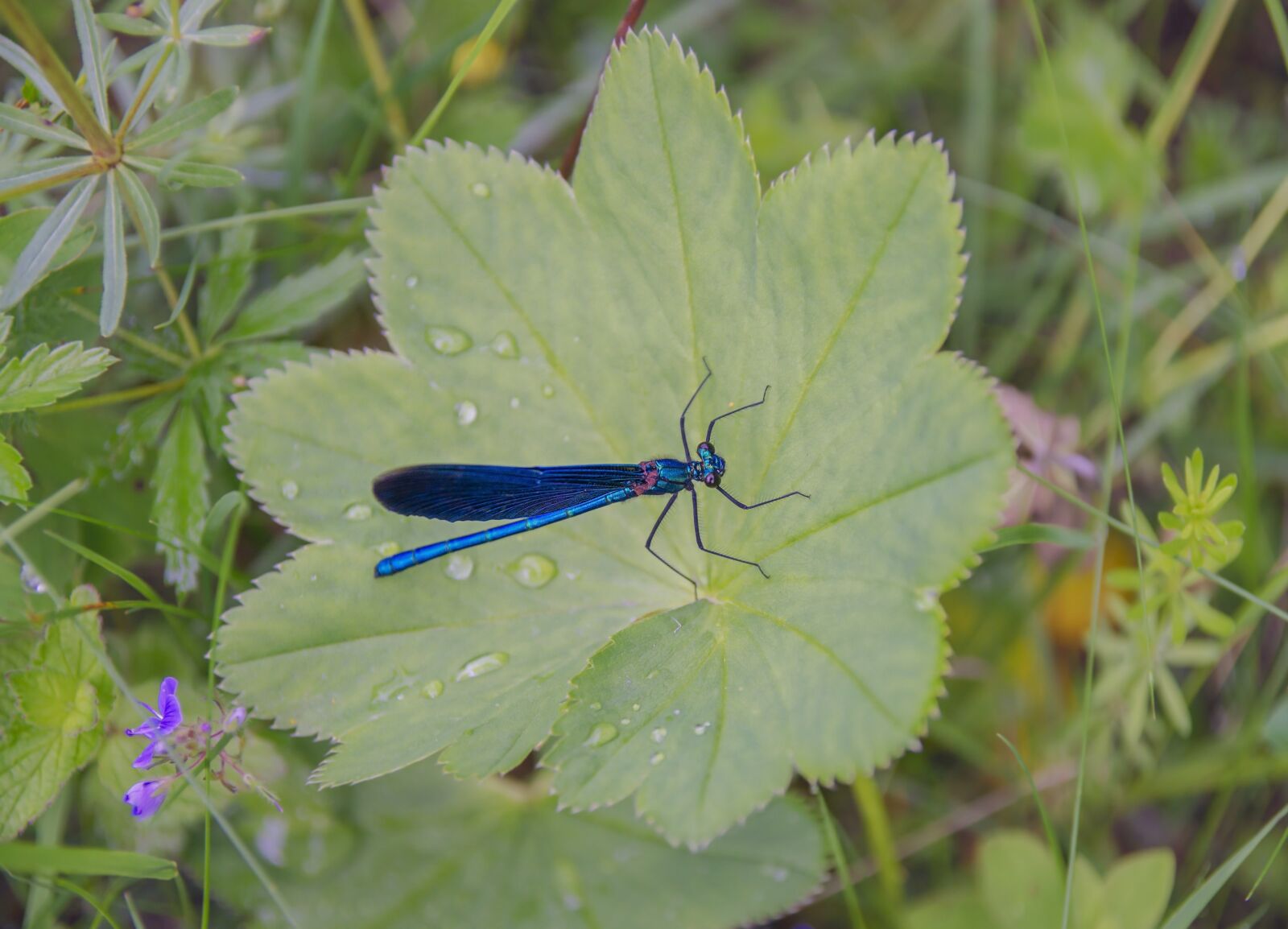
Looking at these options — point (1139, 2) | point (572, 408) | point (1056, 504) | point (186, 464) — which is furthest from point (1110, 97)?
point (186, 464)

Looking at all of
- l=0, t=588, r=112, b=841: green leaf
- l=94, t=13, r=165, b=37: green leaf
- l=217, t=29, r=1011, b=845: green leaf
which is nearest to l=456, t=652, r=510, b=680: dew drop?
l=217, t=29, r=1011, b=845: green leaf

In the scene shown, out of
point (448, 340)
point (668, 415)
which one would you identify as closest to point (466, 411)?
point (448, 340)

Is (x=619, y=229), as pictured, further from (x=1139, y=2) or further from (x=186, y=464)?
(x=1139, y=2)

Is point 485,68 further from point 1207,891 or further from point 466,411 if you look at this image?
point 1207,891

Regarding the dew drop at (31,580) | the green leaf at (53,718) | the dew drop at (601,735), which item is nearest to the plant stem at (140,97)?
the dew drop at (31,580)

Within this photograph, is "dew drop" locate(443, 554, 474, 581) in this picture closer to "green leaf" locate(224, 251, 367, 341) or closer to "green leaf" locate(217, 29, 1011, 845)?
"green leaf" locate(217, 29, 1011, 845)

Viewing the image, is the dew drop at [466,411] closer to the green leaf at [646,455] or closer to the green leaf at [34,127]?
the green leaf at [646,455]
